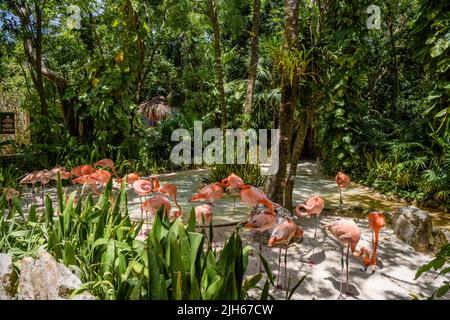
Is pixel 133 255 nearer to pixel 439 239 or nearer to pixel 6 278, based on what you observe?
pixel 6 278

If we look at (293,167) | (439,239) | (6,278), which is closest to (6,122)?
(293,167)

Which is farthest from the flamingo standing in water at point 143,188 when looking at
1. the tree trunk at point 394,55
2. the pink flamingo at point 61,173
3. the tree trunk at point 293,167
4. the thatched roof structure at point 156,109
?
the thatched roof structure at point 156,109

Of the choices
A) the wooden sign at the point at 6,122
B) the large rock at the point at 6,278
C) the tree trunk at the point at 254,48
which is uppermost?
the tree trunk at the point at 254,48

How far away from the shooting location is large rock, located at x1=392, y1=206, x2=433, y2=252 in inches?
136

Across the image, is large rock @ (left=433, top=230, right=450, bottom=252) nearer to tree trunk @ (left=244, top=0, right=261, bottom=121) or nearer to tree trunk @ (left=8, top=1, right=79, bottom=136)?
tree trunk @ (left=244, top=0, right=261, bottom=121)

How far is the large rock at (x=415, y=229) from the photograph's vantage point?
3.46m

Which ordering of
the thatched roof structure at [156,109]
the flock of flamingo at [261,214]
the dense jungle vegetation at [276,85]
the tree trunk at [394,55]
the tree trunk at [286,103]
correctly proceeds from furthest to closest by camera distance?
the thatched roof structure at [156,109]
the tree trunk at [394,55]
the dense jungle vegetation at [276,85]
the tree trunk at [286,103]
the flock of flamingo at [261,214]

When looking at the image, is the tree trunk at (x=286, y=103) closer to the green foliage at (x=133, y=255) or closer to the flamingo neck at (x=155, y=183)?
the flamingo neck at (x=155, y=183)

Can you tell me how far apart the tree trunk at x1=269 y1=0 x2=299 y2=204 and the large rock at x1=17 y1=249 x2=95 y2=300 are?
261 centimetres

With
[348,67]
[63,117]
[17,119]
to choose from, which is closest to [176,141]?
[63,117]

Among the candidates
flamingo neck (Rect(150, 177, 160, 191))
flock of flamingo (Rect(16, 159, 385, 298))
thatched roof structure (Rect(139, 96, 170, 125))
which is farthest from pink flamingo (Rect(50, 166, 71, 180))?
thatched roof structure (Rect(139, 96, 170, 125))

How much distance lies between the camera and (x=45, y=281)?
165 cm

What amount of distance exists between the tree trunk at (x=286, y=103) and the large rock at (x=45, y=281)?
103 inches
